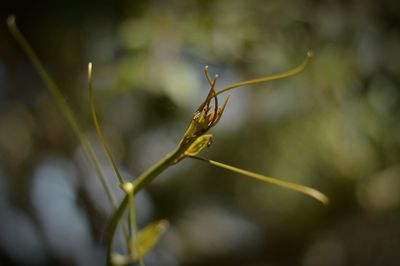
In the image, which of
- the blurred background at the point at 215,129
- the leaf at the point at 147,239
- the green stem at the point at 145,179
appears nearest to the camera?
the green stem at the point at 145,179

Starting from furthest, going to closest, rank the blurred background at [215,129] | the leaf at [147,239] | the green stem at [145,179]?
the blurred background at [215,129] < the leaf at [147,239] < the green stem at [145,179]

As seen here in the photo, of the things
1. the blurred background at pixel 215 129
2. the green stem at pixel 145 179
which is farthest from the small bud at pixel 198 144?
the blurred background at pixel 215 129

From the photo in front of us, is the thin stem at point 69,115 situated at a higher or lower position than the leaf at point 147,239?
higher

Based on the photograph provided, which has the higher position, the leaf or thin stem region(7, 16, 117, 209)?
thin stem region(7, 16, 117, 209)

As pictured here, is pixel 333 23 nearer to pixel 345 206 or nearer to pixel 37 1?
pixel 345 206

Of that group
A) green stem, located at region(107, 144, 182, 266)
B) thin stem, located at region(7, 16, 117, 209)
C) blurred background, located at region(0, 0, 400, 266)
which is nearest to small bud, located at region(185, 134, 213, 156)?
green stem, located at region(107, 144, 182, 266)

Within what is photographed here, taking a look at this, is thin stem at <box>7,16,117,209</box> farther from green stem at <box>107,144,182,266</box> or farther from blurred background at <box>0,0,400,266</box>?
blurred background at <box>0,0,400,266</box>

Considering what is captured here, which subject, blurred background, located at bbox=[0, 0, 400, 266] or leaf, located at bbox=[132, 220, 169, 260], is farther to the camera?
blurred background, located at bbox=[0, 0, 400, 266]

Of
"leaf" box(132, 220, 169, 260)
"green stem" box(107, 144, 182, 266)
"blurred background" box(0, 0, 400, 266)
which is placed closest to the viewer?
"green stem" box(107, 144, 182, 266)

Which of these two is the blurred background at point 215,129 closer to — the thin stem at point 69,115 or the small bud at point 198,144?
the thin stem at point 69,115
